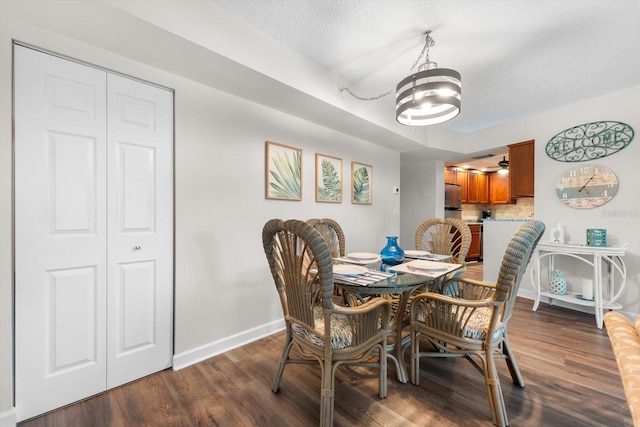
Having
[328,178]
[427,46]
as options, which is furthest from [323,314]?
[427,46]

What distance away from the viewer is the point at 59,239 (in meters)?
1.52

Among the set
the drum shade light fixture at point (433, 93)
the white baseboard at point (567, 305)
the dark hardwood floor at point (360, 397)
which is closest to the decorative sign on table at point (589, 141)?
the white baseboard at point (567, 305)

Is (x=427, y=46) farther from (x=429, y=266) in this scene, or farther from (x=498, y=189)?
(x=498, y=189)

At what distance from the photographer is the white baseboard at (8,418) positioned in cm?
134

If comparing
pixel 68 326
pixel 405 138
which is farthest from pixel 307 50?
pixel 68 326

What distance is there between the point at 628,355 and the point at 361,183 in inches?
114

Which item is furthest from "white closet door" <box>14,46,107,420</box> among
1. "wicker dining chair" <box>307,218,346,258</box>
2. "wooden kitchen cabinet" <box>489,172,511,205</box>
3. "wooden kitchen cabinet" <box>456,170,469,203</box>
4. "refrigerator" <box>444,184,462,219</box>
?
"wooden kitchen cabinet" <box>489,172,511,205</box>

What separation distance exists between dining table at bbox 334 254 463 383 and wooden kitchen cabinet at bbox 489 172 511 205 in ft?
19.4

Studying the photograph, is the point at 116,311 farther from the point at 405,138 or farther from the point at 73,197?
the point at 405,138

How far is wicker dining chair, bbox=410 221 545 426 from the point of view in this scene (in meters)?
1.29

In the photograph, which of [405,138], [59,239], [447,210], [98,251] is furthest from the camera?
[447,210]

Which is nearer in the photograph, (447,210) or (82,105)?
(82,105)

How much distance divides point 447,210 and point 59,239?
20.6 feet

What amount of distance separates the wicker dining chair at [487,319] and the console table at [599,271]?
179 centimetres
